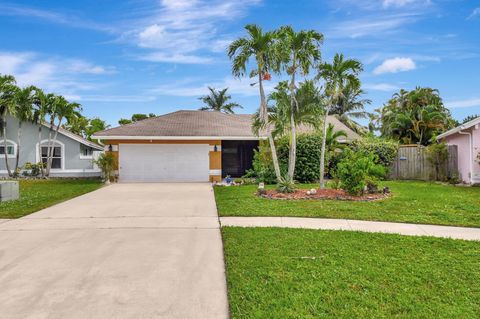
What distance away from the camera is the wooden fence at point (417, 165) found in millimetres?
17828

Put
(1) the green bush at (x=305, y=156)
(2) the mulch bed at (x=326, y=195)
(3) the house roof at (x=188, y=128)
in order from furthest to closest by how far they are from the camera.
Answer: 1. (3) the house roof at (x=188, y=128)
2. (1) the green bush at (x=305, y=156)
3. (2) the mulch bed at (x=326, y=195)

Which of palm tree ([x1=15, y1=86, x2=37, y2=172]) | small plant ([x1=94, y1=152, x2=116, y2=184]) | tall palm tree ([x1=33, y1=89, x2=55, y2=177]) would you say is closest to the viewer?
small plant ([x1=94, y1=152, x2=116, y2=184])

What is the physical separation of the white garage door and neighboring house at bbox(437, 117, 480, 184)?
12.4 meters

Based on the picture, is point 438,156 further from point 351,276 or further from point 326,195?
point 351,276

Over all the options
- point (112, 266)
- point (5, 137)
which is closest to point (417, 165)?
point (112, 266)

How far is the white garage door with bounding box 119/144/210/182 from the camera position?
18750 millimetres

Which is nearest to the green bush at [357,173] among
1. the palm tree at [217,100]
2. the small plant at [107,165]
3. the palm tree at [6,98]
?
the small plant at [107,165]

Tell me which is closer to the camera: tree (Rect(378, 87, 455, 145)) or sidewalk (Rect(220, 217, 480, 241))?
sidewalk (Rect(220, 217, 480, 241))

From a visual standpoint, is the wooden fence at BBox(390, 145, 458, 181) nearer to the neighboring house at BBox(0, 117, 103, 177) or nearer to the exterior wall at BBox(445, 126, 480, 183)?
the exterior wall at BBox(445, 126, 480, 183)

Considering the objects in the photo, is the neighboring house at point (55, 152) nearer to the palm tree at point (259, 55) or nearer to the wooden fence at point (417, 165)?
the palm tree at point (259, 55)

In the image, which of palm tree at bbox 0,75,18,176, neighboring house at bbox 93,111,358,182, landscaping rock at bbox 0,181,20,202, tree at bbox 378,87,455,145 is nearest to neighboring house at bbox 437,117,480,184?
tree at bbox 378,87,455,145

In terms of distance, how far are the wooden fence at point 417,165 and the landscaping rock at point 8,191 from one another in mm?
16843

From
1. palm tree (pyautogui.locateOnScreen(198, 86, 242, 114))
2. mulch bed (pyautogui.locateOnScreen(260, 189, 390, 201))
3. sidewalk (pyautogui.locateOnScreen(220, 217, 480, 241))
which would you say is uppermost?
palm tree (pyautogui.locateOnScreen(198, 86, 242, 114))

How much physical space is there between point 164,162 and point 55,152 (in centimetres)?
830
